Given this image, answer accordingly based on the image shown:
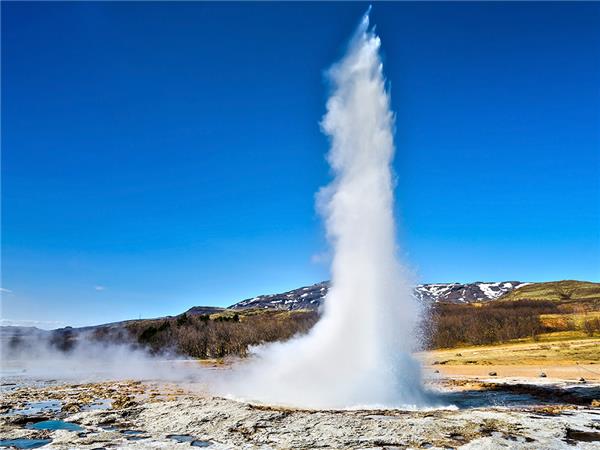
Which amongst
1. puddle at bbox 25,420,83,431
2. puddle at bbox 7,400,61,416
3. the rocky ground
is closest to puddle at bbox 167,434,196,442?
the rocky ground

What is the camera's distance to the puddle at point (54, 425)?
16156 millimetres

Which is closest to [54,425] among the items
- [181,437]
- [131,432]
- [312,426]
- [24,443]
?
[24,443]

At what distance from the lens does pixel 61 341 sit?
452ft

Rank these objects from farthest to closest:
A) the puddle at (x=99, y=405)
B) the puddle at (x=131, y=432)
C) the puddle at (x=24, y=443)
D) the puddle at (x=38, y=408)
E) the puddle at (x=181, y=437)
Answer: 1. the puddle at (x=99, y=405)
2. the puddle at (x=38, y=408)
3. the puddle at (x=131, y=432)
4. the puddle at (x=181, y=437)
5. the puddle at (x=24, y=443)

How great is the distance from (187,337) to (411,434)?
274 feet

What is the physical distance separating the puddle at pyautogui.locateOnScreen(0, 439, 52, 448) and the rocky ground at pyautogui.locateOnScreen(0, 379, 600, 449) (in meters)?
0.14

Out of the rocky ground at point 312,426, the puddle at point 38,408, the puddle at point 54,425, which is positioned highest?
the puddle at point 38,408

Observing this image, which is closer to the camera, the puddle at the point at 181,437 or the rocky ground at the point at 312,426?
the rocky ground at the point at 312,426

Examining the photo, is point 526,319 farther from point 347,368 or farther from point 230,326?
point 347,368

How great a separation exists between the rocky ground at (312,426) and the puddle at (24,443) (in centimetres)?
14

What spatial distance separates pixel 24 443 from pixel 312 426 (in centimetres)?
896

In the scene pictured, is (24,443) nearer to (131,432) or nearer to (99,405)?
(131,432)

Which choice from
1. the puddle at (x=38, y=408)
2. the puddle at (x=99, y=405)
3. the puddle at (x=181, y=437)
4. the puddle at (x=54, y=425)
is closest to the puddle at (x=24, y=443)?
the puddle at (x=54, y=425)

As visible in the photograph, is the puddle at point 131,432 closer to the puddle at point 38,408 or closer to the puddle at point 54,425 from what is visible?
the puddle at point 54,425
